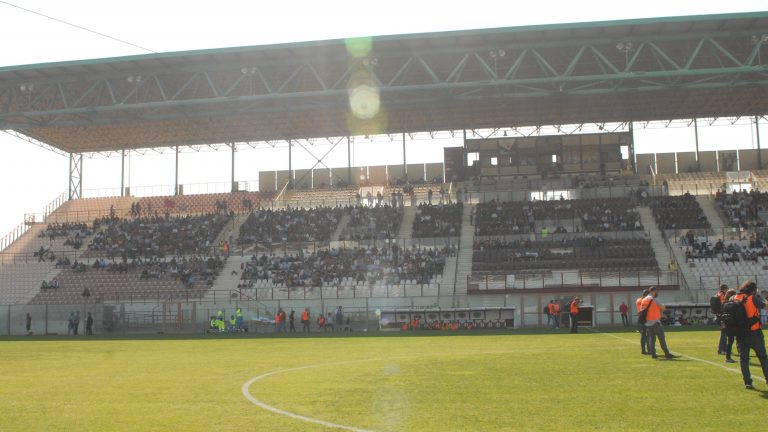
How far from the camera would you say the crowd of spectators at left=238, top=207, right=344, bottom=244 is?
5669cm

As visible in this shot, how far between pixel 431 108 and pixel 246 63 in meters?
15.8

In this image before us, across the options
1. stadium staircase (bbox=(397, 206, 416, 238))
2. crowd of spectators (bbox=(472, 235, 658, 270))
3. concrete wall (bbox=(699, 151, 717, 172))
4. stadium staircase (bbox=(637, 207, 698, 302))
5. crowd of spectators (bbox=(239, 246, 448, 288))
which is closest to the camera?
stadium staircase (bbox=(637, 207, 698, 302))

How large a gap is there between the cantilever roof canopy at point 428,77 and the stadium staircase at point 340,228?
748 cm

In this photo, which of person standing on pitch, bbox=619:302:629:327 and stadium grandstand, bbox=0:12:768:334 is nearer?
person standing on pitch, bbox=619:302:629:327

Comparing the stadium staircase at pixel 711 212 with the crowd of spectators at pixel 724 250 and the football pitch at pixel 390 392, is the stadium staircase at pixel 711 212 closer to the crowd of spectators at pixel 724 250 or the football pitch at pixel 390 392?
the crowd of spectators at pixel 724 250

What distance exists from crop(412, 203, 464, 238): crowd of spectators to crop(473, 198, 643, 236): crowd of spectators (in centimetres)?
141

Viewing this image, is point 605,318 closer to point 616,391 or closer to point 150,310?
point 150,310

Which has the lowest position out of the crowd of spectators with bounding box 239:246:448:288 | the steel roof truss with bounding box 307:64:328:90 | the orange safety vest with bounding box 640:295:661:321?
the orange safety vest with bounding box 640:295:661:321

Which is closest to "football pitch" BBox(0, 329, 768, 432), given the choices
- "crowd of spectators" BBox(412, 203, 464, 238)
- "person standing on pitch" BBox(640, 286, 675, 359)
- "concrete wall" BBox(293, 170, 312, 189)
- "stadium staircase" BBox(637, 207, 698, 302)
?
"person standing on pitch" BBox(640, 286, 675, 359)

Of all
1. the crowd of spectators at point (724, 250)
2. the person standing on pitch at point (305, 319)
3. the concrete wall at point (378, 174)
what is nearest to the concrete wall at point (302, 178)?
the concrete wall at point (378, 174)

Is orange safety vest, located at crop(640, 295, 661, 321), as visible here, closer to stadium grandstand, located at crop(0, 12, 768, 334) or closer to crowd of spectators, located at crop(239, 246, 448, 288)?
stadium grandstand, located at crop(0, 12, 768, 334)

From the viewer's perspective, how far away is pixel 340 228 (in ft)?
190

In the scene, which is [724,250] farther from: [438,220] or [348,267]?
[348,267]

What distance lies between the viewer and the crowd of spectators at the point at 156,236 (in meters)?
57.3
